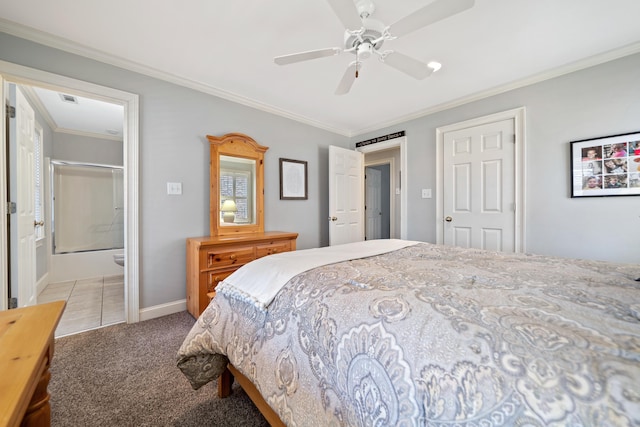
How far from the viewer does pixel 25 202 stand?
7.18ft

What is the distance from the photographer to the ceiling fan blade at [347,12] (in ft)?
4.17

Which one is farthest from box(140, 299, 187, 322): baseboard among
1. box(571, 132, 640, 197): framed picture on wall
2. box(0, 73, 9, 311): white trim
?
box(571, 132, 640, 197): framed picture on wall

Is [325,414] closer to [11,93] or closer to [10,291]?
[10,291]

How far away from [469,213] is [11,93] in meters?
4.49

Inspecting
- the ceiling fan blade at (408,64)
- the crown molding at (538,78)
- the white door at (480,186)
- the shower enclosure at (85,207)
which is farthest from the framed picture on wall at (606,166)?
the shower enclosure at (85,207)

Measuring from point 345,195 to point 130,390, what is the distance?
3.11 meters

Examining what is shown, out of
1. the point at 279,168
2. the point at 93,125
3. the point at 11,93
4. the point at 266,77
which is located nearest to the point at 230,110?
the point at 266,77

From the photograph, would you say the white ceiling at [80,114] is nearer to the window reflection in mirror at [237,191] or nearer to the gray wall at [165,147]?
the gray wall at [165,147]

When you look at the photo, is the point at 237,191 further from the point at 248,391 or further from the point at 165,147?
the point at 248,391

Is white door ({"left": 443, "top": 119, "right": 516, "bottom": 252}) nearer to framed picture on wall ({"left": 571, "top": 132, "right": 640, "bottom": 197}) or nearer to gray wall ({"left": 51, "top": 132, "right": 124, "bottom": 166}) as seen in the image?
Answer: framed picture on wall ({"left": 571, "top": 132, "right": 640, "bottom": 197})

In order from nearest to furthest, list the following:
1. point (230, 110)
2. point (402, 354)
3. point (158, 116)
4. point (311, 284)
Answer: point (402, 354), point (311, 284), point (158, 116), point (230, 110)

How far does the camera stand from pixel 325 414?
778 millimetres

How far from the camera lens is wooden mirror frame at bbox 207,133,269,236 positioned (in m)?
2.68

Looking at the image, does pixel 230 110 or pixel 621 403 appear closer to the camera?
pixel 621 403
